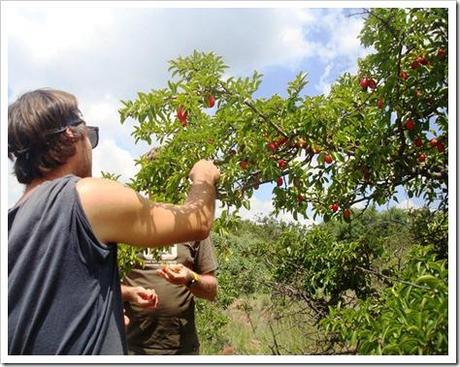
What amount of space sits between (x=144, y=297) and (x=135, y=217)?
2.22ft

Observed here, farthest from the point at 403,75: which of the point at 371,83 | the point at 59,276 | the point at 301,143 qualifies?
the point at 59,276

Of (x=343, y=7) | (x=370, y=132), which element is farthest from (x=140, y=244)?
(x=343, y=7)

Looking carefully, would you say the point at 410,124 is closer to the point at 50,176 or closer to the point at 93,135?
the point at 93,135

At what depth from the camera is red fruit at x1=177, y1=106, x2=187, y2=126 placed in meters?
1.69

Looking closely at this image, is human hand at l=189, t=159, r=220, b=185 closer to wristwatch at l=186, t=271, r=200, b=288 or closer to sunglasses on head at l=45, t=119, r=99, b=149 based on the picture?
sunglasses on head at l=45, t=119, r=99, b=149

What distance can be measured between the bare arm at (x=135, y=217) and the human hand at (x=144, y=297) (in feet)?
1.67

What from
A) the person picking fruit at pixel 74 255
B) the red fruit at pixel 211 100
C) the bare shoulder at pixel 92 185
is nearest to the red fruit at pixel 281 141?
the red fruit at pixel 211 100

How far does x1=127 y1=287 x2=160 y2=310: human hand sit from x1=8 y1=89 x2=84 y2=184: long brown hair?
60cm

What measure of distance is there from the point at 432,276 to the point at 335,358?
53 centimetres

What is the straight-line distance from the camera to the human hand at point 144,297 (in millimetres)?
1692

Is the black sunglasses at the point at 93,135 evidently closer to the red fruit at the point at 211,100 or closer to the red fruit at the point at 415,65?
the red fruit at the point at 211,100

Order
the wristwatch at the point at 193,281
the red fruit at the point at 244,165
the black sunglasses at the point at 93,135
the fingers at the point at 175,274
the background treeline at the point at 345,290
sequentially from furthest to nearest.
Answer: the wristwatch at the point at 193,281, the red fruit at the point at 244,165, the fingers at the point at 175,274, the black sunglasses at the point at 93,135, the background treeline at the point at 345,290

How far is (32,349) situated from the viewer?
1166 millimetres

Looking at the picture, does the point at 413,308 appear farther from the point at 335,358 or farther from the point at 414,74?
the point at 414,74
